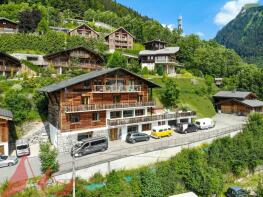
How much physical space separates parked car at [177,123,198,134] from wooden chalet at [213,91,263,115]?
2114 centimetres

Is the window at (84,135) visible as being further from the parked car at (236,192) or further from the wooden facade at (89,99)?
the parked car at (236,192)

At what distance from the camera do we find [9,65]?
181 feet

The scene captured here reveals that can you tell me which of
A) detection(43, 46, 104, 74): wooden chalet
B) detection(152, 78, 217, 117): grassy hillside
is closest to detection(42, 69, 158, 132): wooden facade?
detection(152, 78, 217, 117): grassy hillside

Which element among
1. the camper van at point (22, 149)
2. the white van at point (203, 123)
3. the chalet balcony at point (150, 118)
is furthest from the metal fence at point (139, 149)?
the camper van at point (22, 149)

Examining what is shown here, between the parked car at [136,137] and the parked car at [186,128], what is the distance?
713 centimetres

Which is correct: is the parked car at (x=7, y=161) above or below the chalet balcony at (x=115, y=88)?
below

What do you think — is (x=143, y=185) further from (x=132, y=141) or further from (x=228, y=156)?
(x=228, y=156)

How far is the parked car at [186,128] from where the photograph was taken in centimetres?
4325

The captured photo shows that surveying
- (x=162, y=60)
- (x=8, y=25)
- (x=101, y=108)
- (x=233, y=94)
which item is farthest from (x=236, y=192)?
(x=8, y=25)

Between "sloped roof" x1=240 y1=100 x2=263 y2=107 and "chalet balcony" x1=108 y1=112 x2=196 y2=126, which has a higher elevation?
"sloped roof" x1=240 y1=100 x2=263 y2=107

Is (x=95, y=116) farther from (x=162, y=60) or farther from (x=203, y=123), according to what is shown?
(x=162, y=60)

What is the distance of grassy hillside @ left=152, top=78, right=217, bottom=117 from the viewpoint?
5690 centimetres

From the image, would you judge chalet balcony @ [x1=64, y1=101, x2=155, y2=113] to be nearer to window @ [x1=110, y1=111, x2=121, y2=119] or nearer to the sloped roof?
window @ [x1=110, y1=111, x2=121, y2=119]

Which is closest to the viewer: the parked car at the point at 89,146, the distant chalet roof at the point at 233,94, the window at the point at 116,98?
the parked car at the point at 89,146
